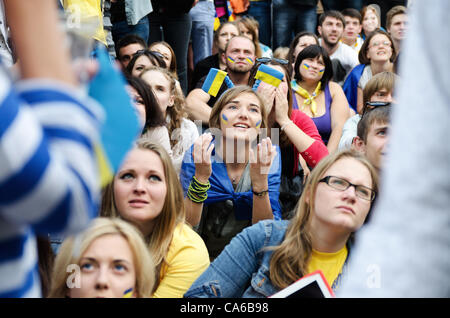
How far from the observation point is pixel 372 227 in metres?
0.63

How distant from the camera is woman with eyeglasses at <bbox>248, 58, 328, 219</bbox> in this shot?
3.46m

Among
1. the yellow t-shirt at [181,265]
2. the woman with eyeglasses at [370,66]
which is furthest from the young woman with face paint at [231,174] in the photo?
the woman with eyeglasses at [370,66]

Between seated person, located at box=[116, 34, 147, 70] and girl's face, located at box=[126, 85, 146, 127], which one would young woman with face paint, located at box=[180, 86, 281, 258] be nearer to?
girl's face, located at box=[126, 85, 146, 127]

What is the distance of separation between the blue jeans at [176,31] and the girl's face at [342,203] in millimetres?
3144

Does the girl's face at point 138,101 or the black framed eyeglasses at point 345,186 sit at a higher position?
the girl's face at point 138,101

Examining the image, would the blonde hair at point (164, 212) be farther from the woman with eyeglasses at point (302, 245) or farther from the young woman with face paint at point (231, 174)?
the young woman with face paint at point (231, 174)

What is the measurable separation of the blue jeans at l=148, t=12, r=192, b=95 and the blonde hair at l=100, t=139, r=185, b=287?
2818 mm

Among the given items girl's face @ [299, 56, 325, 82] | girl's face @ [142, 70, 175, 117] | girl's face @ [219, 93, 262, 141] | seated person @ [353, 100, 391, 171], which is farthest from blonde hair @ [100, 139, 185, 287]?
girl's face @ [299, 56, 325, 82]

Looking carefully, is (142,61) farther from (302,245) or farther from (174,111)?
(302,245)

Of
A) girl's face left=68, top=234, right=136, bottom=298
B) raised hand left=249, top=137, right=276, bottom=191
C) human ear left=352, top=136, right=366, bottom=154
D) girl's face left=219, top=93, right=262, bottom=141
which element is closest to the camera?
girl's face left=68, top=234, right=136, bottom=298

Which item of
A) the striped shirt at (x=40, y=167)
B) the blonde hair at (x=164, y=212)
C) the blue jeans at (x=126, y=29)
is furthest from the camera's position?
the blue jeans at (x=126, y=29)

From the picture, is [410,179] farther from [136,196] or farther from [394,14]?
[394,14]

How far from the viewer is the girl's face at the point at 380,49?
17.0 feet
